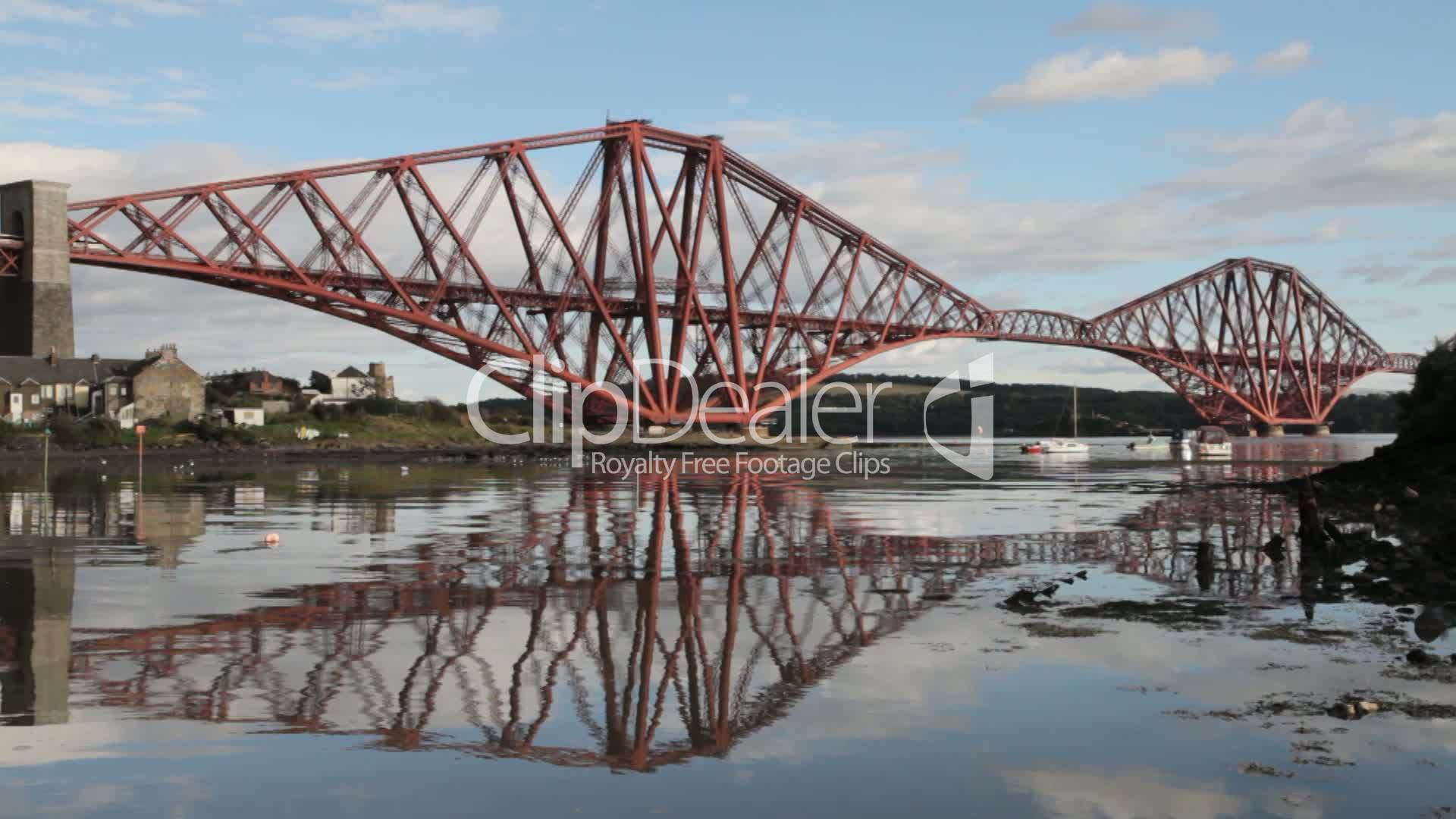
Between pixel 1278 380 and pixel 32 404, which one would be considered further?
pixel 1278 380

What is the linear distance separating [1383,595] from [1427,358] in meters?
39.6

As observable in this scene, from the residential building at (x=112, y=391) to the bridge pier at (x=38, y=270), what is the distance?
15.7 meters

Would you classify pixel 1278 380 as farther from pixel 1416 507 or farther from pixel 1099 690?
pixel 1099 690

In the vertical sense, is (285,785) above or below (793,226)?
below

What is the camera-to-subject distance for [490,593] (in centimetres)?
1983

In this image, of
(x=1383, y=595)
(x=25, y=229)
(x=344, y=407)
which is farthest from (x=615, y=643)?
(x=344, y=407)

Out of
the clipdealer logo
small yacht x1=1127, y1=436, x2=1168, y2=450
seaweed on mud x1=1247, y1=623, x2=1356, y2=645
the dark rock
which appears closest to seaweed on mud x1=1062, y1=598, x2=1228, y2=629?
seaweed on mud x1=1247, y1=623, x2=1356, y2=645

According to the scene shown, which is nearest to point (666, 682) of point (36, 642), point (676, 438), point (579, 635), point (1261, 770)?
point (579, 635)

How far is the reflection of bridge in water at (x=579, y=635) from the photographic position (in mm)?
11758

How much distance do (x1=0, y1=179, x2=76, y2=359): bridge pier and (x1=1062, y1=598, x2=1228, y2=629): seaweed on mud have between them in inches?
2515

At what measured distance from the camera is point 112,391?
95188 millimetres

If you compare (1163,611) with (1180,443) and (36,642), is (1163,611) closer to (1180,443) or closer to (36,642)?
(36,642)

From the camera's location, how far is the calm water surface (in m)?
9.75

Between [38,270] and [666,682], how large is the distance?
213 ft
